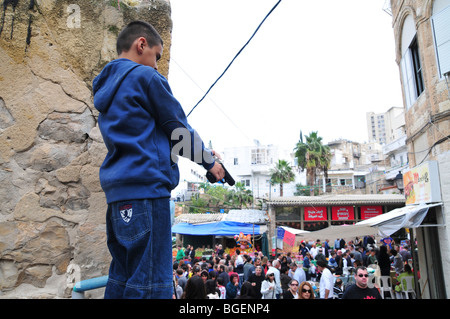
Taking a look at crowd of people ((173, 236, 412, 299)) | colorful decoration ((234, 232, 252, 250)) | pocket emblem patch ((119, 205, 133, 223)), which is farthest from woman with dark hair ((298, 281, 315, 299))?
colorful decoration ((234, 232, 252, 250))

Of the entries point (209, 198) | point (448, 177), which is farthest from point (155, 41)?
point (209, 198)

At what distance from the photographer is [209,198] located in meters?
40.5

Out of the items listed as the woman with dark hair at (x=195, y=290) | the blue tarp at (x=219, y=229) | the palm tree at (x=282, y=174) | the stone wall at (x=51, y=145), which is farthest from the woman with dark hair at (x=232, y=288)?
the palm tree at (x=282, y=174)

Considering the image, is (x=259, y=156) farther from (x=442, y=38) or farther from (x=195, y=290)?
(x=195, y=290)

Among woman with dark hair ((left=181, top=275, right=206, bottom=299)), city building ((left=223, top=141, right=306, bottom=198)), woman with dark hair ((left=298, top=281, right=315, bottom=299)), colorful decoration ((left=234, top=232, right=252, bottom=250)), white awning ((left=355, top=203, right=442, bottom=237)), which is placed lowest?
woman with dark hair ((left=298, top=281, right=315, bottom=299))

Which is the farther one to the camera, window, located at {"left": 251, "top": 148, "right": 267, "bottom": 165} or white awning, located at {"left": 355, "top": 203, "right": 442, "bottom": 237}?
window, located at {"left": 251, "top": 148, "right": 267, "bottom": 165}

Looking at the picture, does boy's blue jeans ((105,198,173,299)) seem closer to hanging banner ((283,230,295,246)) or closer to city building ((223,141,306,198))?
hanging banner ((283,230,295,246))

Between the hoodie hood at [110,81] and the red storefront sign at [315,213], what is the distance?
2761 cm

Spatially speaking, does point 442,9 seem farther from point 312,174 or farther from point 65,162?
point 312,174

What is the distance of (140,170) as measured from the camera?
146cm

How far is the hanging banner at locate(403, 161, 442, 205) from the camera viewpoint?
9.02 metres

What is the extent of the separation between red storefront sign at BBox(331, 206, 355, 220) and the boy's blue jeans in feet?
92.5

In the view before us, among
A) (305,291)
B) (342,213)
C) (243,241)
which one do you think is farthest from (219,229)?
(305,291)

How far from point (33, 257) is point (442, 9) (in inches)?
396
